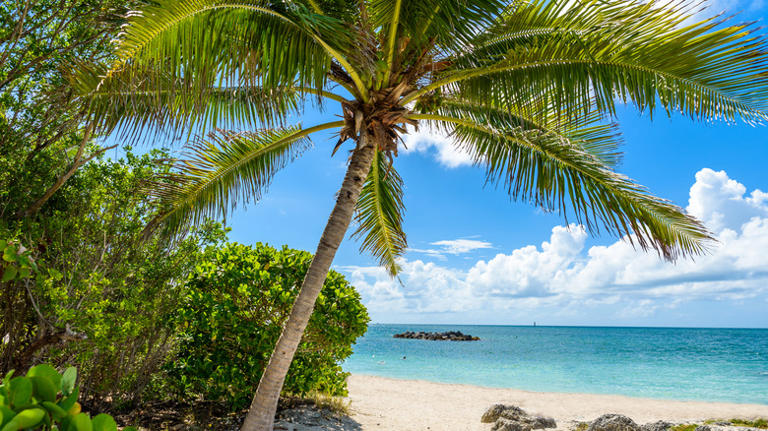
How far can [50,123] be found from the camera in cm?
623

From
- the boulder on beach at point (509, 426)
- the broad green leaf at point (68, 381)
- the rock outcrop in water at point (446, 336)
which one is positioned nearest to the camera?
the broad green leaf at point (68, 381)

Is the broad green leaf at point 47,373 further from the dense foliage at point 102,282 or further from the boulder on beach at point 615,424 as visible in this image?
the boulder on beach at point 615,424

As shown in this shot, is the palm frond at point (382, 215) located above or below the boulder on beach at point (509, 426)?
above

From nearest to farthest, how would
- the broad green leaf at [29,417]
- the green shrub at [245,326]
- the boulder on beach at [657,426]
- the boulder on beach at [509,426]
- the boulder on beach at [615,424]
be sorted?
the broad green leaf at [29,417] → the green shrub at [245,326] → the boulder on beach at [615,424] → the boulder on beach at [657,426] → the boulder on beach at [509,426]

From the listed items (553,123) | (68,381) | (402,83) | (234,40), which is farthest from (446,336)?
(68,381)

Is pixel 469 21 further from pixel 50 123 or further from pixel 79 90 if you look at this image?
pixel 50 123

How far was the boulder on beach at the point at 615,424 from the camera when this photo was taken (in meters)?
7.25

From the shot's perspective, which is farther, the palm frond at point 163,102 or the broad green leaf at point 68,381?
the palm frond at point 163,102

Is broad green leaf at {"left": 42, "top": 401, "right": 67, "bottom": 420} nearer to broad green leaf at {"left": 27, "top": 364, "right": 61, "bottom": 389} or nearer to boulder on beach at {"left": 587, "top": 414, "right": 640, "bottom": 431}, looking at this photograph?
broad green leaf at {"left": 27, "top": 364, "right": 61, "bottom": 389}

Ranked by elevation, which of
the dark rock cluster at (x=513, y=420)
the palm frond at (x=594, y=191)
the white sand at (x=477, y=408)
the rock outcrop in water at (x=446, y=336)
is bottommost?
the rock outcrop in water at (x=446, y=336)

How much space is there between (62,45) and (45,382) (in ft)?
24.0

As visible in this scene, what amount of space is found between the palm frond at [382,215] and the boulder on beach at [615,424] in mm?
4635

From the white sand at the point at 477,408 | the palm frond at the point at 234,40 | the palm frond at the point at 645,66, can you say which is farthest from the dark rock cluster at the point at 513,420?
the palm frond at the point at 234,40

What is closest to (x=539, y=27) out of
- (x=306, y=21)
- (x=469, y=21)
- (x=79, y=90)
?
(x=469, y=21)
